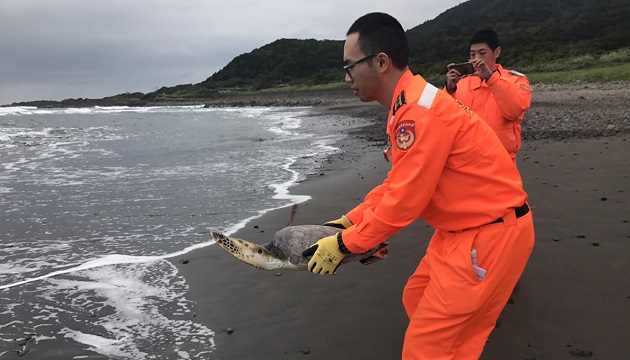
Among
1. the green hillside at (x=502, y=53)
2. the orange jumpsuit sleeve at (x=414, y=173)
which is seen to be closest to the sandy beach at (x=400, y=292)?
the orange jumpsuit sleeve at (x=414, y=173)

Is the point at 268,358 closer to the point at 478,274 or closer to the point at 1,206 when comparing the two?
the point at 478,274

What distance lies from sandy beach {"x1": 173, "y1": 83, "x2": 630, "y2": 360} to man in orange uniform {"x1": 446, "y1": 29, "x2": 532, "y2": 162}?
1446 mm

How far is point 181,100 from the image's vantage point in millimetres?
116188

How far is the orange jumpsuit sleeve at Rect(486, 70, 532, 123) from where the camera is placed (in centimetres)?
429

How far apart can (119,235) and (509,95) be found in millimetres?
5786

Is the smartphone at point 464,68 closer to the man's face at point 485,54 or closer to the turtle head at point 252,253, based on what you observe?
the man's face at point 485,54

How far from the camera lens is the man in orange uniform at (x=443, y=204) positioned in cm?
215

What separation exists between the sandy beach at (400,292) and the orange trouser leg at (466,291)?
1.44 meters

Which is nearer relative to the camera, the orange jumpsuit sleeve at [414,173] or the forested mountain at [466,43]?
the orange jumpsuit sleeve at [414,173]

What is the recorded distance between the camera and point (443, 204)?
2305 millimetres

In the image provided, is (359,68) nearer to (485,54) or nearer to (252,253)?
(252,253)

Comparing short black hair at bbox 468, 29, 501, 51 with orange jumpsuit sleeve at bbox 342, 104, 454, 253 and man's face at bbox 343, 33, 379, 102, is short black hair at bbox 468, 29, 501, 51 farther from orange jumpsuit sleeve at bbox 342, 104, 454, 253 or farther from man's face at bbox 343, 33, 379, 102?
orange jumpsuit sleeve at bbox 342, 104, 454, 253

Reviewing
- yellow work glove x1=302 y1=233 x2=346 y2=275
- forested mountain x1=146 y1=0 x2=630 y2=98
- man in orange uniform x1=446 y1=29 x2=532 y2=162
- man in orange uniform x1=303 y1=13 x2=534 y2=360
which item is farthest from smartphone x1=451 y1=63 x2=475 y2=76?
forested mountain x1=146 y1=0 x2=630 y2=98

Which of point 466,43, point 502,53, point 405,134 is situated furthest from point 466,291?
point 466,43
